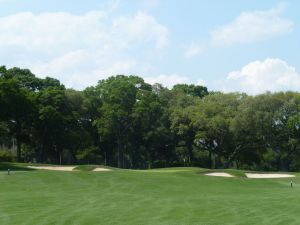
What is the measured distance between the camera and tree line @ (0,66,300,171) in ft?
225

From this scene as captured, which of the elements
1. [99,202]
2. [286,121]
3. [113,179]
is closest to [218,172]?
[113,179]

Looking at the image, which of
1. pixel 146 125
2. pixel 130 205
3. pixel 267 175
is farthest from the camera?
pixel 146 125

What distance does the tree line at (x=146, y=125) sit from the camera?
68688 millimetres

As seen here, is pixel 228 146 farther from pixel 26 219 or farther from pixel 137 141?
pixel 26 219

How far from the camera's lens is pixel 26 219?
1559 cm

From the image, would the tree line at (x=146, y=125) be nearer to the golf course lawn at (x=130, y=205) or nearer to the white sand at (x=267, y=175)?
the white sand at (x=267, y=175)

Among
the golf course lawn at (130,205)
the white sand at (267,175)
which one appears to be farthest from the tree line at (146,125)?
the golf course lawn at (130,205)

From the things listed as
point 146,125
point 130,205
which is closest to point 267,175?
point 130,205

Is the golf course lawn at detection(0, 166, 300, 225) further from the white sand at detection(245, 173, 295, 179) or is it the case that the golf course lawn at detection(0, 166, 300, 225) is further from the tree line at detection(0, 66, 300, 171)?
the tree line at detection(0, 66, 300, 171)

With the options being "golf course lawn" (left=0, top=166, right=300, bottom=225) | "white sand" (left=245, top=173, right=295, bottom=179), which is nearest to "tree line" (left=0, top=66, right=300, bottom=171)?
"white sand" (left=245, top=173, right=295, bottom=179)

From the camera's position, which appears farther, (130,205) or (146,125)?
(146,125)

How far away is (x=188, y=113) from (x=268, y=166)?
79.6 ft

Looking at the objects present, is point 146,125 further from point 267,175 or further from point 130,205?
point 130,205

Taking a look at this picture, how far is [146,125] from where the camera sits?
7419cm
